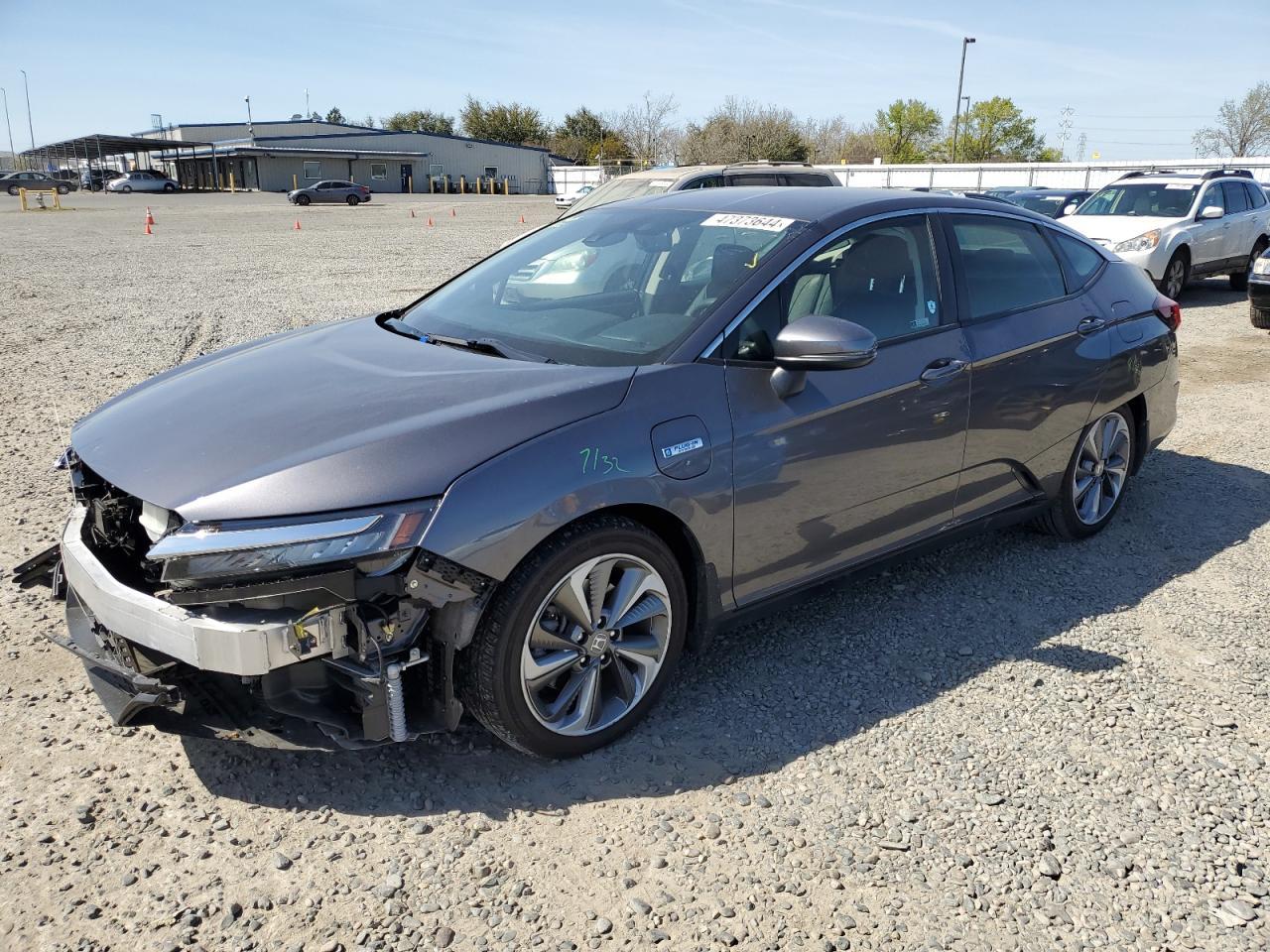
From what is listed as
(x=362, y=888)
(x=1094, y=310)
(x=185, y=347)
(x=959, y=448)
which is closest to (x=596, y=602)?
(x=362, y=888)

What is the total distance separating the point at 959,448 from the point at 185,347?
816 centimetres

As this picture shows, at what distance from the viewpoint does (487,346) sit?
3.61 meters

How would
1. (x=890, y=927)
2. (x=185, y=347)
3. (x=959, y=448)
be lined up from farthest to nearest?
(x=185, y=347) < (x=959, y=448) < (x=890, y=927)

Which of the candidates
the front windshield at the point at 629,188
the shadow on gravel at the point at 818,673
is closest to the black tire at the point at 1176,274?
the front windshield at the point at 629,188

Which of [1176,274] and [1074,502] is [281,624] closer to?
[1074,502]

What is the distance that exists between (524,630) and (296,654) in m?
0.63

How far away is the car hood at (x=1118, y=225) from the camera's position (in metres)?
13.1

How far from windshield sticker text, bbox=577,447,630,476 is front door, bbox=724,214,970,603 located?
1.62ft

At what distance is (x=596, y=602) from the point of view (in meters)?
3.11

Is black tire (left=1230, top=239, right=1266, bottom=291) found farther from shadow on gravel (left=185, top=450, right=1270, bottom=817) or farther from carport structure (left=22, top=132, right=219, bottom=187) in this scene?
carport structure (left=22, top=132, right=219, bottom=187)

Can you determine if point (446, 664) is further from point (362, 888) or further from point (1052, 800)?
point (1052, 800)

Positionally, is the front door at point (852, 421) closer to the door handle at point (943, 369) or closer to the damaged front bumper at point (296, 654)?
the door handle at point (943, 369)

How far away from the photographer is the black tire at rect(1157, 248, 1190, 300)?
13102 mm

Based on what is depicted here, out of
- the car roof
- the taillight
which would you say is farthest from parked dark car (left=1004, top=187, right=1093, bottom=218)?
the car roof
